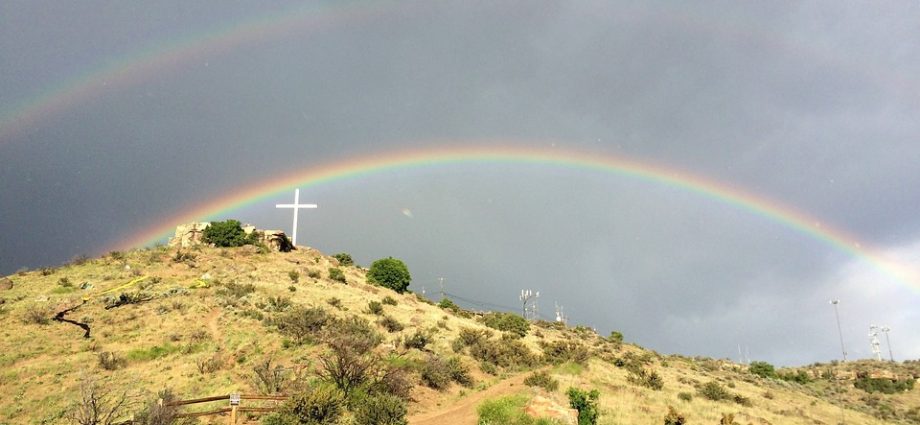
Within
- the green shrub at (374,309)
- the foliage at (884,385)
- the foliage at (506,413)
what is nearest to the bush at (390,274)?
the green shrub at (374,309)

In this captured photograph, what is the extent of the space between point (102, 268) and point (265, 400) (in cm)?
3245

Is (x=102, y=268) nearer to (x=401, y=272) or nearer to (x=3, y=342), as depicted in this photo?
(x=3, y=342)

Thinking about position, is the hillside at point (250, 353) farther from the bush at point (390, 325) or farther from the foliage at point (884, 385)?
the foliage at point (884, 385)

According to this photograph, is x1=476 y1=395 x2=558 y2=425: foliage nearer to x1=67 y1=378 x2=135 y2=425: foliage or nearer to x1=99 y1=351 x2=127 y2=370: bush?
x1=67 y1=378 x2=135 y2=425: foliage

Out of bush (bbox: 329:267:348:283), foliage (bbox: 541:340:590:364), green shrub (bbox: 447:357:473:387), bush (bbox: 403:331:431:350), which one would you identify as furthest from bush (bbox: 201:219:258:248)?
green shrub (bbox: 447:357:473:387)

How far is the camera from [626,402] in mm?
23734

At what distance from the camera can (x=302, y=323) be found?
30453mm

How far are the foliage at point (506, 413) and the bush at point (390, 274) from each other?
40652mm

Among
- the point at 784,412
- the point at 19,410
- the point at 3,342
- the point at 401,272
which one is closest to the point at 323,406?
the point at 19,410

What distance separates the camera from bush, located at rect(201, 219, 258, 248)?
53.7 meters

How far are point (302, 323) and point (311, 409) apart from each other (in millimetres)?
14479

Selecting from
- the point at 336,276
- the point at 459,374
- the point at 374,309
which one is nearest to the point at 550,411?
the point at 459,374

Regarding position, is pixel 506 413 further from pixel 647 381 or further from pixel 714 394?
pixel 714 394

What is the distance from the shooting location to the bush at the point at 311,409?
1648 cm
